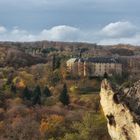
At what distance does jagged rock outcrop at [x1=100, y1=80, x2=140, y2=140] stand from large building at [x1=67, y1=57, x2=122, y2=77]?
135846 mm

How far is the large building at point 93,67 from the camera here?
503 ft

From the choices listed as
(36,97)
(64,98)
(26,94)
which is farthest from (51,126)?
(26,94)

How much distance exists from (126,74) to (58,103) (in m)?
40.6

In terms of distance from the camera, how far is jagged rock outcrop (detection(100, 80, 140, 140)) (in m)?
12.4

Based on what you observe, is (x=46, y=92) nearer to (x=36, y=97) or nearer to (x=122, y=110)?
(x=36, y=97)

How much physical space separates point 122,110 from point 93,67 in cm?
14571

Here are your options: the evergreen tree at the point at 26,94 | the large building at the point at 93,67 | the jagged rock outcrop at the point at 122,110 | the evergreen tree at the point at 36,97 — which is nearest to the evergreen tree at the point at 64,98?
the evergreen tree at the point at 36,97

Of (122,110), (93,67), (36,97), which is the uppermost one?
(122,110)

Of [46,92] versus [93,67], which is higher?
[93,67]

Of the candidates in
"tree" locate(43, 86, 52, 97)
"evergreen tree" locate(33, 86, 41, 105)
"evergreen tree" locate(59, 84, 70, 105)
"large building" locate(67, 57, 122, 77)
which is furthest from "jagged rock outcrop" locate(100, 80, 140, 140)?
"large building" locate(67, 57, 122, 77)

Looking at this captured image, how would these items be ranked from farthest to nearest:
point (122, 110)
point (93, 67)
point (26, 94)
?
1. point (93, 67)
2. point (26, 94)
3. point (122, 110)

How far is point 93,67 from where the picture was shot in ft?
519

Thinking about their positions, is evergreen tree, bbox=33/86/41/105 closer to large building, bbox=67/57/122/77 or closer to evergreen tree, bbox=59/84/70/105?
evergreen tree, bbox=59/84/70/105

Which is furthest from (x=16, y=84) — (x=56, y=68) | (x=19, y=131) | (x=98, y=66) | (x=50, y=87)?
(x=19, y=131)
